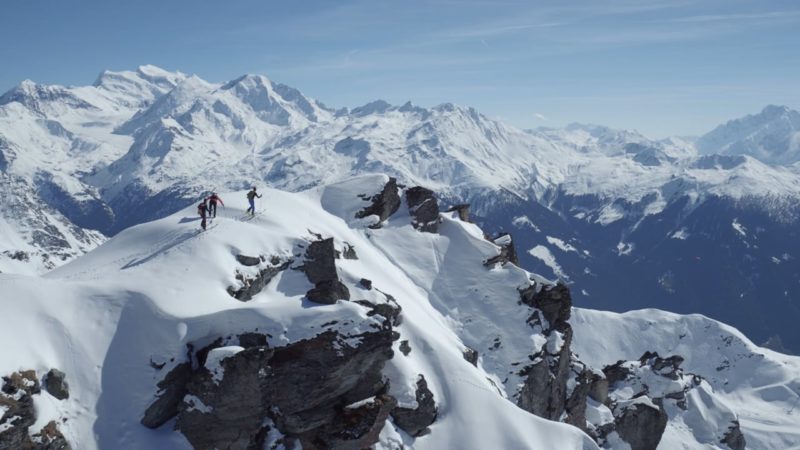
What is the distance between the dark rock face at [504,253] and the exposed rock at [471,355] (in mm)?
16511

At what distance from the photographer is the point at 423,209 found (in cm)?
8000

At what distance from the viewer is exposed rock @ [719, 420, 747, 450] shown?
4250 inches

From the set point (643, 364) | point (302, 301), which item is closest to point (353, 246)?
point (302, 301)

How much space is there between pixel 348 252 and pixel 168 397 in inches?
1073

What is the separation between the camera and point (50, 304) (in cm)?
3916

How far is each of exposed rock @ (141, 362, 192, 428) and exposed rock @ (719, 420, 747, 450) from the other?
4060 inches

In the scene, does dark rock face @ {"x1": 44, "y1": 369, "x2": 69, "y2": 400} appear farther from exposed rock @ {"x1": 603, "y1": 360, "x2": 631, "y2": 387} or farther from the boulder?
exposed rock @ {"x1": 603, "y1": 360, "x2": 631, "y2": 387}

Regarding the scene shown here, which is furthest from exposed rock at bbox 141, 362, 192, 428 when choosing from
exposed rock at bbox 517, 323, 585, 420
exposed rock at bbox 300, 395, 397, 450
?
exposed rock at bbox 517, 323, 585, 420

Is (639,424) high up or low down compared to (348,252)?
down

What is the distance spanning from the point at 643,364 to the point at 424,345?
262ft

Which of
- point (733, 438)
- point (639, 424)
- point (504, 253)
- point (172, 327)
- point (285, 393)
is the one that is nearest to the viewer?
point (285, 393)

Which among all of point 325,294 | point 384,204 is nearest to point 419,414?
point 325,294

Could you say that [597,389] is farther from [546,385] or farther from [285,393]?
[285,393]

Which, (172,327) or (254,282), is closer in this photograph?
(172,327)
